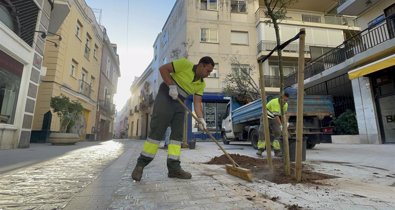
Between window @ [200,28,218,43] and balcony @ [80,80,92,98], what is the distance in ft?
30.9

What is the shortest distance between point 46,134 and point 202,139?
1007 cm

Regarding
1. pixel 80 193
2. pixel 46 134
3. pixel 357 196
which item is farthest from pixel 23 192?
pixel 46 134

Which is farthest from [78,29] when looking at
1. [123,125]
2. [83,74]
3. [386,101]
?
[123,125]

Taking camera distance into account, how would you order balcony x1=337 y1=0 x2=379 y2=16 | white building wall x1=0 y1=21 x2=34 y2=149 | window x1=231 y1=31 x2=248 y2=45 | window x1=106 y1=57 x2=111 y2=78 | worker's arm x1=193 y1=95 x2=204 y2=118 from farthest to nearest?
1. window x1=106 y1=57 x2=111 y2=78
2. window x1=231 y1=31 x2=248 y2=45
3. balcony x1=337 y1=0 x2=379 y2=16
4. white building wall x1=0 y1=21 x2=34 y2=149
5. worker's arm x1=193 y1=95 x2=204 y2=118

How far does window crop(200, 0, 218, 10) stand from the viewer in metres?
19.7

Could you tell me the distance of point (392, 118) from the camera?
10.2m

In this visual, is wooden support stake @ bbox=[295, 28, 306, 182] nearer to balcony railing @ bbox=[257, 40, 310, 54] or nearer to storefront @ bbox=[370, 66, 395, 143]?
storefront @ bbox=[370, 66, 395, 143]

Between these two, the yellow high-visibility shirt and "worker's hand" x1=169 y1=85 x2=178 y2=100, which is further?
the yellow high-visibility shirt

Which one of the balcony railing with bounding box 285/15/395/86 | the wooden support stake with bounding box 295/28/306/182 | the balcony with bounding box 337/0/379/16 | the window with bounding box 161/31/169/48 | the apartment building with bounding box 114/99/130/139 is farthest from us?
the apartment building with bounding box 114/99/130/139

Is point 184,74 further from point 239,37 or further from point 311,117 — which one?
point 239,37

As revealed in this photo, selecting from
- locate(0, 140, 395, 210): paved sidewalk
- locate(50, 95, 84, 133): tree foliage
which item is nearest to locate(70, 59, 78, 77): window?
locate(50, 95, 84, 133): tree foliage

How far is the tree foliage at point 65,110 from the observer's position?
992 centimetres

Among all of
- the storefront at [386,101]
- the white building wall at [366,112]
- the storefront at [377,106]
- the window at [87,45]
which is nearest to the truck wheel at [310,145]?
the storefront at [377,106]

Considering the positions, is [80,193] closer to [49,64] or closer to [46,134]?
[46,134]
